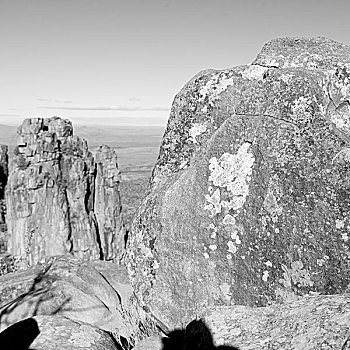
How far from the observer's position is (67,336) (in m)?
6.65

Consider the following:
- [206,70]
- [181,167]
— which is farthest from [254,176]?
[206,70]

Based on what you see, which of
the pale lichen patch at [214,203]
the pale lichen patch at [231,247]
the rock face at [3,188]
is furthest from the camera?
the rock face at [3,188]

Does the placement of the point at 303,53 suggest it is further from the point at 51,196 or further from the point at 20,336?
the point at 51,196

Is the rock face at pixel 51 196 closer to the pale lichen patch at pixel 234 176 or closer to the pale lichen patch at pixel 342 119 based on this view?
the pale lichen patch at pixel 234 176

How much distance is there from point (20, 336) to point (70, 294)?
2.99 m

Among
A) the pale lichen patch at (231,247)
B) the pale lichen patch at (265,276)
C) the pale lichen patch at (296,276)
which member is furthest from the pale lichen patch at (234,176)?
the pale lichen patch at (296,276)

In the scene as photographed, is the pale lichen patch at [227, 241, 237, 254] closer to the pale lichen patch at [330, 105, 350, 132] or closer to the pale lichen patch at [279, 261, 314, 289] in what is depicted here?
the pale lichen patch at [279, 261, 314, 289]

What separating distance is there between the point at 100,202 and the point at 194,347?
37.6 meters

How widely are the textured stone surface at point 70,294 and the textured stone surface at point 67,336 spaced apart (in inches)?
45.9

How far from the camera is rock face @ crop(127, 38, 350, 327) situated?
6625 mm

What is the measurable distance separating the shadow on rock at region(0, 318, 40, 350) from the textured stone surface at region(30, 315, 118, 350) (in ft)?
0.28

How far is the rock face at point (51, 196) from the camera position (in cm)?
3534

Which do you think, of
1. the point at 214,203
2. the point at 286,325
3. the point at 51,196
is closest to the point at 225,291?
the point at 214,203

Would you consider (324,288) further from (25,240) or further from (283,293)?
(25,240)
